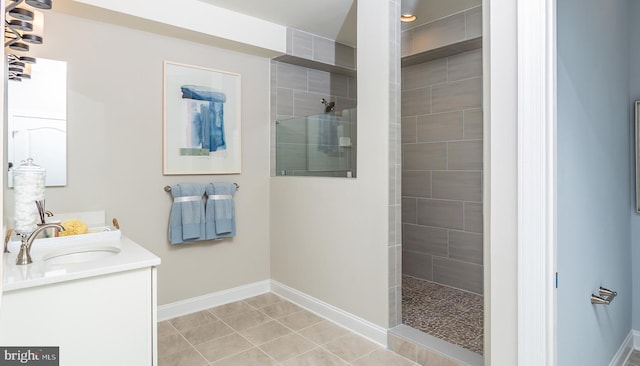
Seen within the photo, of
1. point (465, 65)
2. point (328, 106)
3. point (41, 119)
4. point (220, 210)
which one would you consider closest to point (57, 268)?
point (41, 119)

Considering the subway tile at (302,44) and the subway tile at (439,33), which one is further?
→ the subway tile at (302,44)

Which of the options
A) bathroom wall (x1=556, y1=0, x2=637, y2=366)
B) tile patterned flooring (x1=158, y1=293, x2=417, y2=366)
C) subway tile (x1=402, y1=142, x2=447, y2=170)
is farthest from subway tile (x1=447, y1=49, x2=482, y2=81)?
tile patterned flooring (x1=158, y1=293, x2=417, y2=366)

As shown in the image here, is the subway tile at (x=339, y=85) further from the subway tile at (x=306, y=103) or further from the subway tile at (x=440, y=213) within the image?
the subway tile at (x=440, y=213)

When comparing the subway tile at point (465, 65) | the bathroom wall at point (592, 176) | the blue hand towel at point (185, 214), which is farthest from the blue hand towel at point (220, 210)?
the bathroom wall at point (592, 176)

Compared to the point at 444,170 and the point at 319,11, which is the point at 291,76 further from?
the point at 444,170

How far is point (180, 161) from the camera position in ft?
10.3

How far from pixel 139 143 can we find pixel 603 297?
309 centimetres

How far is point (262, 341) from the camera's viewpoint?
2.72m

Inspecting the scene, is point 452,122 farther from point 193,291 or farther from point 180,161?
point 193,291

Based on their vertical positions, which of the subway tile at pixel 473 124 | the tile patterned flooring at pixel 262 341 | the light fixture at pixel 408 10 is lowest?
the tile patterned flooring at pixel 262 341

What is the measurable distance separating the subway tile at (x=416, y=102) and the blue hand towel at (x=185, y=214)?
7.33 feet

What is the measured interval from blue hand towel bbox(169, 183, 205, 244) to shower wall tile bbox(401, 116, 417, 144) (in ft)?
7.04

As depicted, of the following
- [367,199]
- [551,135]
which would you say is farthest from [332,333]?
[551,135]

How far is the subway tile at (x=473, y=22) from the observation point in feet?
10.5
